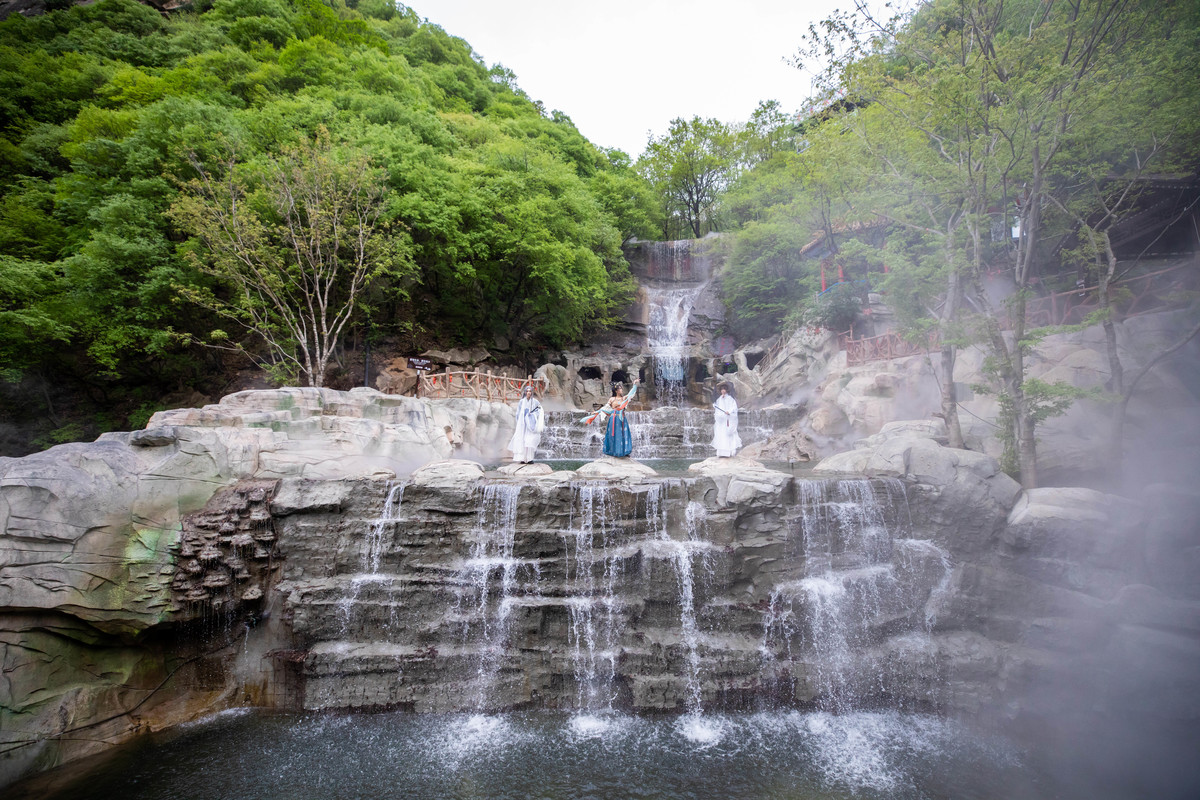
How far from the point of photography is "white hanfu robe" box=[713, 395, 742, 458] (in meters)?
11.1

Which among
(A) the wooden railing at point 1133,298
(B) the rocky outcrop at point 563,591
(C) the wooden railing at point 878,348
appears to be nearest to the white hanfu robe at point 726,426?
(B) the rocky outcrop at point 563,591

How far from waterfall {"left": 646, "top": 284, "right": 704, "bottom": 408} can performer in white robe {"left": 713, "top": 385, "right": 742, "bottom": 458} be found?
39.3 feet

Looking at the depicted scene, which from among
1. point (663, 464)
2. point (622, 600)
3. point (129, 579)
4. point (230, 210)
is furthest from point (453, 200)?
point (622, 600)

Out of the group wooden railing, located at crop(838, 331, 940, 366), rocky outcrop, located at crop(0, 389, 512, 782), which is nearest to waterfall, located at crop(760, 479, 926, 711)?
rocky outcrop, located at crop(0, 389, 512, 782)

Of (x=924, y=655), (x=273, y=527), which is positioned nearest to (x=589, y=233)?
(x=273, y=527)

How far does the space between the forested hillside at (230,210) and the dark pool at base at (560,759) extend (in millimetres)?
12540

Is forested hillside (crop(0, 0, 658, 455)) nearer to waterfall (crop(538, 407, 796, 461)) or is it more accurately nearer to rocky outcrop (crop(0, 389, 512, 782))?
waterfall (crop(538, 407, 796, 461))

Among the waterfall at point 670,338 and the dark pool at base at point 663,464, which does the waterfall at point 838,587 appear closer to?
the dark pool at base at point 663,464

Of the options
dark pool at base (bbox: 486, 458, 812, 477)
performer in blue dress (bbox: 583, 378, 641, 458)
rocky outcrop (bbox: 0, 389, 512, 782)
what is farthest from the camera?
dark pool at base (bbox: 486, 458, 812, 477)

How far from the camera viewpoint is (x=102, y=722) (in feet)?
19.0

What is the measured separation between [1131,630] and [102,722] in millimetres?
12641

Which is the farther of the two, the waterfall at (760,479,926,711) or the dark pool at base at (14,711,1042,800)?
the waterfall at (760,479,926,711)

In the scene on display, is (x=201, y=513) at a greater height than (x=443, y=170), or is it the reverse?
(x=443, y=170)

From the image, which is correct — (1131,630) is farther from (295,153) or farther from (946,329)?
(295,153)
